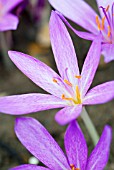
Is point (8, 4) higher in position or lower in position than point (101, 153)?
higher

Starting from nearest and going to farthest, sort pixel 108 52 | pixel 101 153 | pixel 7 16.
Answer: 1. pixel 101 153
2. pixel 108 52
3. pixel 7 16

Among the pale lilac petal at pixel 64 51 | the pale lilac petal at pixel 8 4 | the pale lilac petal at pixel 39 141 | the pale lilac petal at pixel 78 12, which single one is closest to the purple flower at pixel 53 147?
the pale lilac petal at pixel 39 141

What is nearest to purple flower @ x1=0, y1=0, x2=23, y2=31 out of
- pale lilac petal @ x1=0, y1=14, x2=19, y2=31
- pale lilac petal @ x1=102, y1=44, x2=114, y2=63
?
pale lilac petal @ x1=0, y1=14, x2=19, y2=31

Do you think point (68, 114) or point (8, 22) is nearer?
point (68, 114)

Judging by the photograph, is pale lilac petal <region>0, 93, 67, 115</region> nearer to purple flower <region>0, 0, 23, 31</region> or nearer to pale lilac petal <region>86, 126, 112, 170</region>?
pale lilac petal <region>86, 126, 112, 170</region>

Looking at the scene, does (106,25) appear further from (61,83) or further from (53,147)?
(53,147)

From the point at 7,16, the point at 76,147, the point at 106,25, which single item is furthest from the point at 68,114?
the point at 7,16

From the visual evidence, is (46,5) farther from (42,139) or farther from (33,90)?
(42,139)
